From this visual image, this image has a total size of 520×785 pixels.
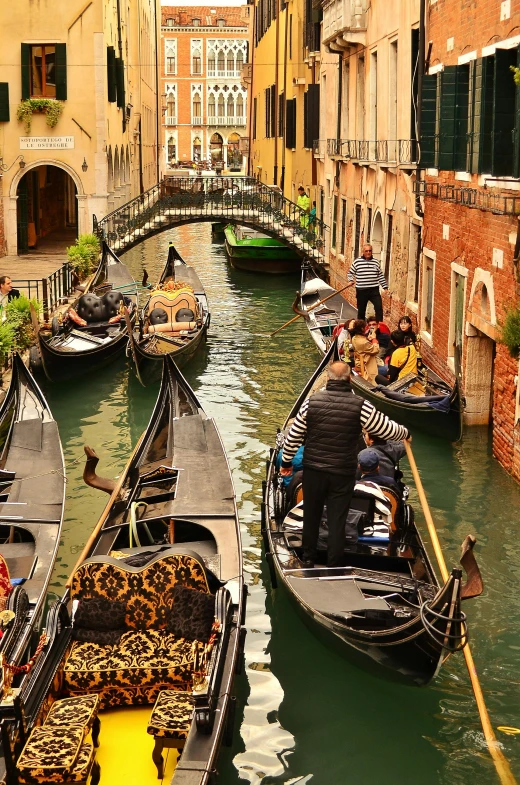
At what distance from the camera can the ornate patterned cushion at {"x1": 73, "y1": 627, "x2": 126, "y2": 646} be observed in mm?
4566

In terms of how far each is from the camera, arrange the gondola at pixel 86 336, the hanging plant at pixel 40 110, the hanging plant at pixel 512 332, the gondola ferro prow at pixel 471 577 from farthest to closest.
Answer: the hanging plant at pixel 40 110, the gondola at pixel 86 336, the hanging plant at pixel 512 332, the gondola ferro prow at pixel 471 577

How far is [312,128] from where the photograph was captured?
19.6 m

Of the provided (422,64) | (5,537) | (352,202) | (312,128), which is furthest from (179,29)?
(5,537)

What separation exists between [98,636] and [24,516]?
5.34 feet

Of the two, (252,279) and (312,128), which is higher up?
(312,128)

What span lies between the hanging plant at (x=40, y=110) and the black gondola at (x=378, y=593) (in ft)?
45.5

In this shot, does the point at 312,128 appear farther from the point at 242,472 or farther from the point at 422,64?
the point at 242,472

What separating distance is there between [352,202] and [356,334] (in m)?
6.42

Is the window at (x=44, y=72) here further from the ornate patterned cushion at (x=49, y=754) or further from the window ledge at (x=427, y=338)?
the ornate patterned cushion at (x=49, y=754)

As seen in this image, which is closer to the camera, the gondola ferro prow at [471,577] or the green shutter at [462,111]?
the gondola ferro prow at [471,577]

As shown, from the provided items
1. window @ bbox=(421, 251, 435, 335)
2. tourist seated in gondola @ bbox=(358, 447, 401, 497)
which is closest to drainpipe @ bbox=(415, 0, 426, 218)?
window @ bbox=(421, 251, 435, 335)

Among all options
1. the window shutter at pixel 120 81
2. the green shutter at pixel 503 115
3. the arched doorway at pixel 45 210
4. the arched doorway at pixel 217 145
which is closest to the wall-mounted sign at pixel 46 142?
the arched doorway at pixel 45 210

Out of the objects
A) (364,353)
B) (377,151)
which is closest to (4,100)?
(377,151)

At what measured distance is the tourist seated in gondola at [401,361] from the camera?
948 cm
